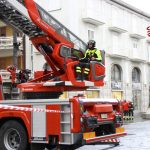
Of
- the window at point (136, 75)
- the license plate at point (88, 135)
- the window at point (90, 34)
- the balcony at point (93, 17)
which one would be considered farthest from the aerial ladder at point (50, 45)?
the window at point (136, 75)

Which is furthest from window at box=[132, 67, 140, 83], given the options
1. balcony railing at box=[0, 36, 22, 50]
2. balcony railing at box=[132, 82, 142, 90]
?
balcony railing at box=[0, 36, 22, 50]

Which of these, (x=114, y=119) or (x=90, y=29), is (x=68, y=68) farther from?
(x=90, y=29)

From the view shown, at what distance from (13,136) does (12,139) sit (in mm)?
79

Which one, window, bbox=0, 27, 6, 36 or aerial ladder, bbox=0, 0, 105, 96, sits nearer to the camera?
aerial ladder, bbox=0, 0, 105, 96

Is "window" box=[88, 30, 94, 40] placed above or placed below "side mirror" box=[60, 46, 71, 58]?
above

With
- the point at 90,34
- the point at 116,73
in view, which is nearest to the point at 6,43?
the point at 90,34

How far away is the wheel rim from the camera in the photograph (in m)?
10.7

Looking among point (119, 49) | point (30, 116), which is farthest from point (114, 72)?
point (30, 116)

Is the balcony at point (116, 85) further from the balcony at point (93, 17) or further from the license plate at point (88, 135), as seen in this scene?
the license plate at point (88, 135)

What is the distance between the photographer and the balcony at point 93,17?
3388 centimetres

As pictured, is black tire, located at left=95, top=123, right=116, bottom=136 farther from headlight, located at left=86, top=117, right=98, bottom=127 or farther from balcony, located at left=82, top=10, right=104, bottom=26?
balcony, located at left=82, top=10, right=104, bottom=26

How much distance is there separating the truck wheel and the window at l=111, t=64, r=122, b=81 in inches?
1088

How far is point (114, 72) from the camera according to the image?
38.9m

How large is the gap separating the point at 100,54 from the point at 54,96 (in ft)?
6.19
